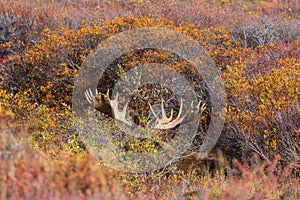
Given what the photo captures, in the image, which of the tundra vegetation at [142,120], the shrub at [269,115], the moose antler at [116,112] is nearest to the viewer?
the tundra vegetation at [142,120]

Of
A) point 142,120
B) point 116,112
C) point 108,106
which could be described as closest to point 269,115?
point 142,120

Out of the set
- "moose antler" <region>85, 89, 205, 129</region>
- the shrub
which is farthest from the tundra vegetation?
"moose antler" <region>85, 89, 205, 129</region>

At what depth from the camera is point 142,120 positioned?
6.98m

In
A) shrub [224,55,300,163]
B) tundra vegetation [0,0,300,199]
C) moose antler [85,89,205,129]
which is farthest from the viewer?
moose antler [85,89,205,129]

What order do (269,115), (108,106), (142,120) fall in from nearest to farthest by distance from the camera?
1. (269,115)
2. (142,120)
3. (108,106)

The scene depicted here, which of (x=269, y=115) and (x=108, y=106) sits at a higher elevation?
(x=269, y=115)

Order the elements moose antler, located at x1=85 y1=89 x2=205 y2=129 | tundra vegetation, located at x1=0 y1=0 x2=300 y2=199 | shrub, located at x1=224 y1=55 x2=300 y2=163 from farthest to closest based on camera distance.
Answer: moose antler, located at x1=85 y1=89 x2=205 y2=129 → shrub, located at x1=224 y1=55 x2=300 y2=163 → tundra vegetation, located at x1=0 y1=0 x2=300 y2=199

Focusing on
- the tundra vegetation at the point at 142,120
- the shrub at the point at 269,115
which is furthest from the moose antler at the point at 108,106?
the shrub at the point at 269,115

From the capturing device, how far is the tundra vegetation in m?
3.49

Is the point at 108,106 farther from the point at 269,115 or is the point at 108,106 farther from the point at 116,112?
the point at 269,115

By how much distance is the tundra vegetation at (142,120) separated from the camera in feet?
11.5

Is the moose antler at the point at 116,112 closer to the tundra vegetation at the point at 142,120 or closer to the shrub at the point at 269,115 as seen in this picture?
the tundra vegetation at the point at 142,120

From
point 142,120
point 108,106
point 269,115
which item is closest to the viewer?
point 269,115

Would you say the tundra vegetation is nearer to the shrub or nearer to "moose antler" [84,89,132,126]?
the shrub
